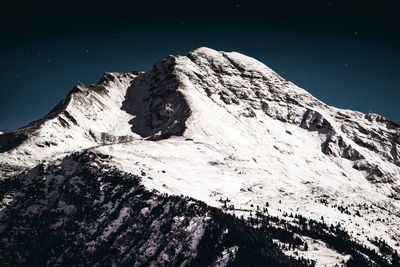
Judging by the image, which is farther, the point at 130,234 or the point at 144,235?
the point at 130,234

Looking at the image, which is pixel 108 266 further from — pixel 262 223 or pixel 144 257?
pixel 262 223

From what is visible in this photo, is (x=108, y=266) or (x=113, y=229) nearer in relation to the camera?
(x=108, y=266)

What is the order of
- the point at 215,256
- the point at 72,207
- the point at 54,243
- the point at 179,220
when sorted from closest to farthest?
the point at 215,256 < the point at 179,220 < the point at 54,243 < the point at 72,207

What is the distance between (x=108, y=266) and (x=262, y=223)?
78.8 metres

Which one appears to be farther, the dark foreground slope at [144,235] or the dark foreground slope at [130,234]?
the dark foreground slope at [130,234]

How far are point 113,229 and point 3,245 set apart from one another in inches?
2176

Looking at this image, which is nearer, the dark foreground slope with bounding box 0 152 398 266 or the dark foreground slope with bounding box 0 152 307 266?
the dark foreground slope with bounding box 0 152 398 266

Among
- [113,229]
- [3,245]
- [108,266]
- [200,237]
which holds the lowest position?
[3,245]

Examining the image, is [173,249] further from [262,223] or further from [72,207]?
[72,207]

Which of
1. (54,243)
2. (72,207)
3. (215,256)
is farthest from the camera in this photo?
(72,207)

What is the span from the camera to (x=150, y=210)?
592 ft

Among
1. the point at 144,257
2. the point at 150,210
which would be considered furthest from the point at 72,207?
the point at 144,257

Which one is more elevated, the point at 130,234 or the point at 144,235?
the point at 144,235

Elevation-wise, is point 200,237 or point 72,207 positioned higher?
point 200,237
